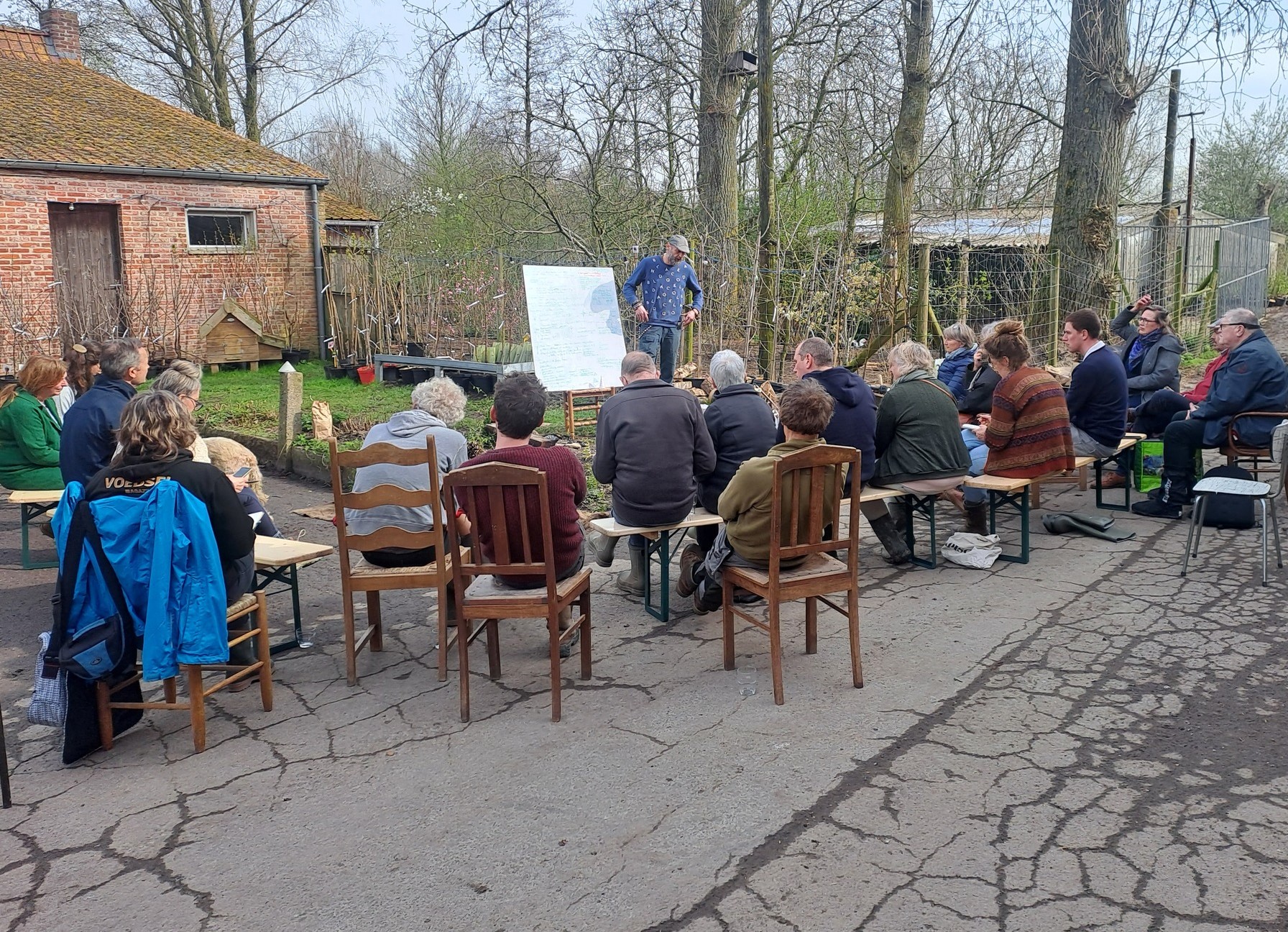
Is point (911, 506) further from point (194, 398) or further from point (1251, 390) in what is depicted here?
point (194, 398)

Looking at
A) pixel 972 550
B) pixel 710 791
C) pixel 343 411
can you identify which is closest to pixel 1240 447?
pixel 972 550

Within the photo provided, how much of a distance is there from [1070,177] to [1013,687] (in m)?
9.23

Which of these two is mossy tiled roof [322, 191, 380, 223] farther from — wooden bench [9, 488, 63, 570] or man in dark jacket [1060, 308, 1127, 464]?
man in dark jacket [1060, 308, 1127, 464]

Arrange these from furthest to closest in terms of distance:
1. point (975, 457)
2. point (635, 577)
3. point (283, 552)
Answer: point (975, 457), point (635, 577), point (283, 552)

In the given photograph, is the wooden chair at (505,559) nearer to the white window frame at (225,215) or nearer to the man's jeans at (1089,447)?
the man's jeans at (1089,447)

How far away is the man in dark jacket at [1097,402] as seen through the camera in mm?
7055

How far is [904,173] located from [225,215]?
40.8ft

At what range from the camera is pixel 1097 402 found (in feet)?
23.2

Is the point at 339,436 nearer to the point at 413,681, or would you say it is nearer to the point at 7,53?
the point at 413,681

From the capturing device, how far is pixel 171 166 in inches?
657

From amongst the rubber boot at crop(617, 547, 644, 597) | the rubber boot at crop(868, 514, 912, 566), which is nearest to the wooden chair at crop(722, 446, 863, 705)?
the rubber boot at crop(617, 547, 644, 597)

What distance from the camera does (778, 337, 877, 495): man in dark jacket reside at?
600 cm

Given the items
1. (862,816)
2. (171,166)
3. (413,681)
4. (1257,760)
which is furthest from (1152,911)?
(171,166)

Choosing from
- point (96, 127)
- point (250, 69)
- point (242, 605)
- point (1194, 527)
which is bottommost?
point (1194, 527)
